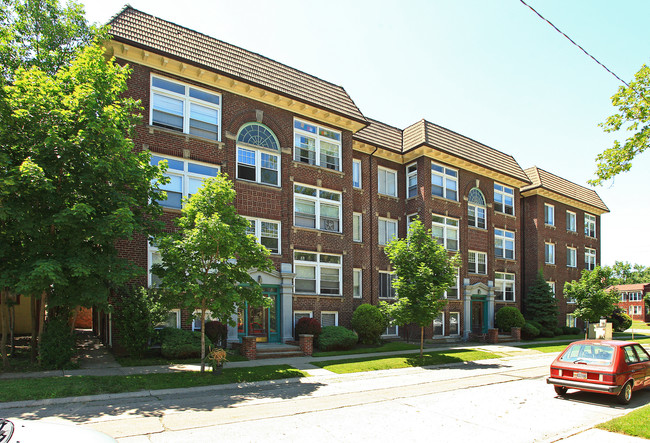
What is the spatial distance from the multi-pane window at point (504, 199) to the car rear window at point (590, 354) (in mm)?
21825

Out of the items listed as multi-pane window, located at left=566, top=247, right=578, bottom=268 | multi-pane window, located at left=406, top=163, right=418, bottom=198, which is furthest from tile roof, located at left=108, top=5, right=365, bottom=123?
multi-pane window, located at left=566, top=247, right=578, bottom=268

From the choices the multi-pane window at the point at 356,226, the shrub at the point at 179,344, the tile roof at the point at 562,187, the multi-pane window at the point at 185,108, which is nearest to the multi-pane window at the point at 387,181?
the multi-pane window at the point at 356,226

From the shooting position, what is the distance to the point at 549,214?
122ft

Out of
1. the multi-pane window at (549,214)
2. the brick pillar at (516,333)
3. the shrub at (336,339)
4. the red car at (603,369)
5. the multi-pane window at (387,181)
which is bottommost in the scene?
the brick pillar at (516,333)

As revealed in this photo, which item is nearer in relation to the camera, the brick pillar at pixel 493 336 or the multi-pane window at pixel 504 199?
the brick pillar at pixel 493 336

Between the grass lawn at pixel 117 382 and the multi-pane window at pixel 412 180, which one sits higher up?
the multi-pane window at pixel 412 180

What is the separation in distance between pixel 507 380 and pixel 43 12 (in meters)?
20.7

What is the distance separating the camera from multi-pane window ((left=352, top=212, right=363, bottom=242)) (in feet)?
82.5

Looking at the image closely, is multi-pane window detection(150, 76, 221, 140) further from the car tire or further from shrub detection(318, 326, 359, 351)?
the car tire

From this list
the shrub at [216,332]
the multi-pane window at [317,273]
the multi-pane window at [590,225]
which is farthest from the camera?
the multi-pane window at [590,225]

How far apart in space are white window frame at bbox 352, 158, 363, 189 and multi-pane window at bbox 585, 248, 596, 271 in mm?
A: 27714

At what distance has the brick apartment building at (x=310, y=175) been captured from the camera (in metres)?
18.0

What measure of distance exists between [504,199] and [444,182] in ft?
24.3

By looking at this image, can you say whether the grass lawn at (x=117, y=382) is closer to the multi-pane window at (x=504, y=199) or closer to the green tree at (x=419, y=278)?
the green tree at (x=419, y=278)
